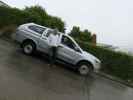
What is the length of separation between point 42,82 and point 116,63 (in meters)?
8.73

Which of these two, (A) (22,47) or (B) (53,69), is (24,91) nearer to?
(B) (53,69)

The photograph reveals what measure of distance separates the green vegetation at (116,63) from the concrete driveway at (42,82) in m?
2.35

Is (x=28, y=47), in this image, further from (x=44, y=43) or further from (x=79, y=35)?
(x=79, y=35)

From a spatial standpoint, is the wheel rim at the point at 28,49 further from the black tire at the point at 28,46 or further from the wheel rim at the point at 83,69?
the wheel rim at the point at 83,69

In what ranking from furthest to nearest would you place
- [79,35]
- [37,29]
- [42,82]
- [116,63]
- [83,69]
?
[79,35], [116,63], [37,29], [83,69], [42,82]

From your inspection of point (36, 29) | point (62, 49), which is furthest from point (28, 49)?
point (62, 49)

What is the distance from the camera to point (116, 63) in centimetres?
2038

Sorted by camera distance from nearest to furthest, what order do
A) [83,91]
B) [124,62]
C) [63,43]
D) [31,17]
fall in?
[83,91], [63,43], [124,62], [31,17]

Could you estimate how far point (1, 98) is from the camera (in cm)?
952

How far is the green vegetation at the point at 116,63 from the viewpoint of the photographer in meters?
20.1

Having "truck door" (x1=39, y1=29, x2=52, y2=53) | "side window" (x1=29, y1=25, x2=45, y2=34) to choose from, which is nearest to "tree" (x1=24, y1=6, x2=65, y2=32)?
"side window" (x1=29, y1=25, x2=45, y2=34)

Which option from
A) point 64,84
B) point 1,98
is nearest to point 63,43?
point 64,84

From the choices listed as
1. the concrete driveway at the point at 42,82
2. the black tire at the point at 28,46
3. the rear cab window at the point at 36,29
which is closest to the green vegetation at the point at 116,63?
the concrete driveway at the point at 42,82

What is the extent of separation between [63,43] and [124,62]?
5.06m
